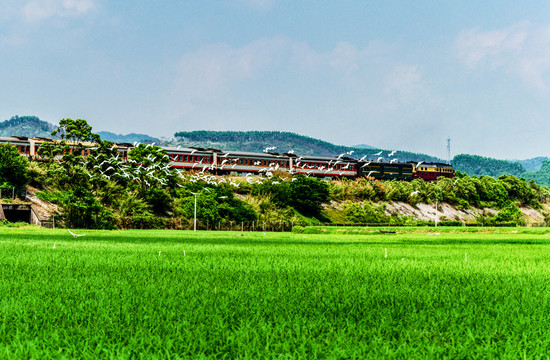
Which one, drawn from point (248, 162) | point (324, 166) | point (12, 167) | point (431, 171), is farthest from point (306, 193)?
point (431, 171)

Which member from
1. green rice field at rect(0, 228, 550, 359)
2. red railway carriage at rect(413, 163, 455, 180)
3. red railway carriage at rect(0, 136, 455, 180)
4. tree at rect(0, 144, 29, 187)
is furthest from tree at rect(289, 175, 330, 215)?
green rice field at rect(0, 228, 550, 359)

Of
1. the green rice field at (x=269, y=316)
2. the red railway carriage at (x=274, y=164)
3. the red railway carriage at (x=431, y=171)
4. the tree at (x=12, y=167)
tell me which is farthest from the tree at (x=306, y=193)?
the green rice field at (x=269, y=316)

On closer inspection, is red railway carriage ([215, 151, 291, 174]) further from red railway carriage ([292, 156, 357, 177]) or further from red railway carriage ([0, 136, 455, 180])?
red railway carriage ([292, 156, 357, 177])

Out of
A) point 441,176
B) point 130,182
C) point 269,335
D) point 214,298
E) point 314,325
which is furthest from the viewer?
point 441,176

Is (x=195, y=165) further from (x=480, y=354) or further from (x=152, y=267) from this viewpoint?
(x=480, y=354)

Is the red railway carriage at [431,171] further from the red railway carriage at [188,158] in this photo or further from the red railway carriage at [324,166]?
the red railway carriage at [188,158]

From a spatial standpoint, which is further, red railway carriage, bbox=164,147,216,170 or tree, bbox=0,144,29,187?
red railway carriage, bbox=164,147,216,170

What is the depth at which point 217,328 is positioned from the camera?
595cm

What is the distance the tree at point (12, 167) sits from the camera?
59719mm

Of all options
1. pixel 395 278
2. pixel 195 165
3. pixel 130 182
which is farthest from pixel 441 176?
pixel 395 278

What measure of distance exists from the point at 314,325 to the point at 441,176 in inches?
4557

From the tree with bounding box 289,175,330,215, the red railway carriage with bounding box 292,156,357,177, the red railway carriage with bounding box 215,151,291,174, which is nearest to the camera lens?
the tree with bounding box 289,175,330,215

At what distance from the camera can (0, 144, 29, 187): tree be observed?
2351 inches

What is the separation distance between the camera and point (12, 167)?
199 ft
